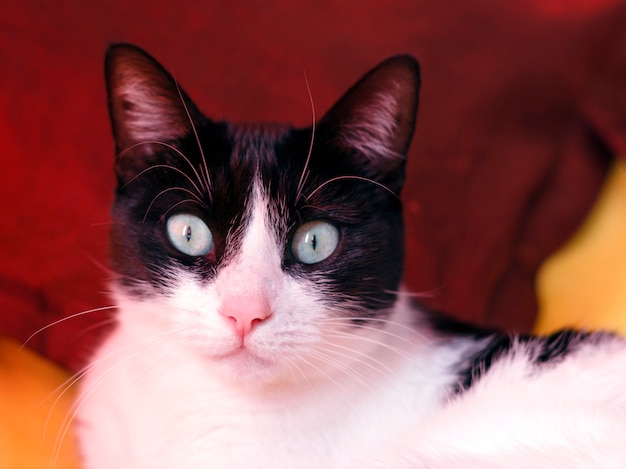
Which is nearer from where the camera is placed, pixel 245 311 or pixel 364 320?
pixel 245 311

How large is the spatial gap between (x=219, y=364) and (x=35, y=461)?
0.35 m

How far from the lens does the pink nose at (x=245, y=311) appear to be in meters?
0.78

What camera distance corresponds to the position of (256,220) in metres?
0.85

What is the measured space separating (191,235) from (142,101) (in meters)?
0.19

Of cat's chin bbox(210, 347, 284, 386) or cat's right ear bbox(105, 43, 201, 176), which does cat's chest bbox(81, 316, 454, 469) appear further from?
cat's right ear bbox(105, 43, 201, 176)

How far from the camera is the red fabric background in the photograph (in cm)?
109

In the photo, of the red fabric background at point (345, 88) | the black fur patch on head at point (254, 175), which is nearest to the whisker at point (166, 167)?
the black fur patch on head at point (254, 175)

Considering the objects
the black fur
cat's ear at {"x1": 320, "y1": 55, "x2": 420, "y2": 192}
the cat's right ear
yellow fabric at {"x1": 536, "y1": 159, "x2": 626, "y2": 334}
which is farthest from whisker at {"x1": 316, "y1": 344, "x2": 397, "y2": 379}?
yellow fabric at {"x1": 536, "y1": 159, "x2": 626, "y2": 334}

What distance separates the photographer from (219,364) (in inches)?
33.7

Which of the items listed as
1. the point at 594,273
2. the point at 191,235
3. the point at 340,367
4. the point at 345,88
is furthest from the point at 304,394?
→ the point at 594,273

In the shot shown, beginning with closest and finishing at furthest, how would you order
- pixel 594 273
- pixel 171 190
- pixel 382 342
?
pixel 171 190 → pixel 382 342 → pixel 594 273

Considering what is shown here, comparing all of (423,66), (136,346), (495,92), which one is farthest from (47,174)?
(495,92)

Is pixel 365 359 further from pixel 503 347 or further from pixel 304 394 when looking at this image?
pixel 503 347

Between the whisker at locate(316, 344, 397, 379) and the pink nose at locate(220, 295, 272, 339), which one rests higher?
the pink nose at locate(220, 295, 272, 339)
